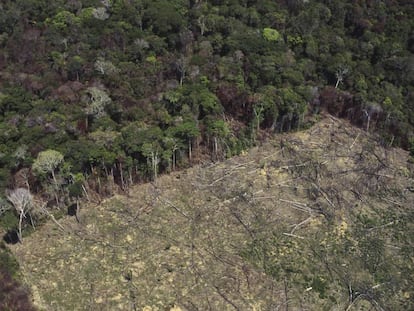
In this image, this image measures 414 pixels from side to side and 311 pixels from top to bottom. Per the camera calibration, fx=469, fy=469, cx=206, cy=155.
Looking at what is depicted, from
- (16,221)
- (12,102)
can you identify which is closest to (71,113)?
(12,102)

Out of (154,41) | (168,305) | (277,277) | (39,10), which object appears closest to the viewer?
(168,305)

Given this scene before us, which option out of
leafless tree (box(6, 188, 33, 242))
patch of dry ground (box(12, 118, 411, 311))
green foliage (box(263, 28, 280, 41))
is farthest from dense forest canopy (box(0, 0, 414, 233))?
patch of dry ground (box(12, 118, 411, 311))

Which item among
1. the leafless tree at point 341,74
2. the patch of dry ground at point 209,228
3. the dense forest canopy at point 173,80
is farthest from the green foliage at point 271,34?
the patch of dry ground at point 209,228

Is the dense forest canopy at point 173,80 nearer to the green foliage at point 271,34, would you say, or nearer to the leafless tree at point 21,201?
the green foliage at point 271,34

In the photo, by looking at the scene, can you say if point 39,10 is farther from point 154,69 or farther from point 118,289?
point 118,289

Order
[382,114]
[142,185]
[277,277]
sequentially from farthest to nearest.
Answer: [382,114], [142,185], [277,277]

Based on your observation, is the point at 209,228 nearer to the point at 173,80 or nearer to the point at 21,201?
the point at 21,201
